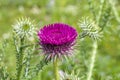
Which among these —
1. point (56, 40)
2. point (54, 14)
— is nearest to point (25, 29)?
point (56, 40)

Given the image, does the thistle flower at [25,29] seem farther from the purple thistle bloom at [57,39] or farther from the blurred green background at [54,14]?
the blurred green background at [54,14]

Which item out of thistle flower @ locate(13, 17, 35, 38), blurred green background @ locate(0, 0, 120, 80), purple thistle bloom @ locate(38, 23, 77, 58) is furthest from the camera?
blurred green background @ locate(0, 0, 120, 80)

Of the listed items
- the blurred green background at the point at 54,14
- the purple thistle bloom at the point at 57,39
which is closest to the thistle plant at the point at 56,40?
the purple thistle bloom at the point at 57,39

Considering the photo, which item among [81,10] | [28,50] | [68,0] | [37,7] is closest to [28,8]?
[37,7]

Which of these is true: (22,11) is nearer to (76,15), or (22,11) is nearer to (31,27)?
(76,15)

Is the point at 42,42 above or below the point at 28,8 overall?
below

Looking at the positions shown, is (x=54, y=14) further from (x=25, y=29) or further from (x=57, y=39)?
(x=57, y=39)

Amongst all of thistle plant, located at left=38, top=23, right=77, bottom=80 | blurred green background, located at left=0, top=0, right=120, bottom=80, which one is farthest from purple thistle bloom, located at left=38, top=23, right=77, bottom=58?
blurred green background, located at left=0, top=0, right=120, bottom=80

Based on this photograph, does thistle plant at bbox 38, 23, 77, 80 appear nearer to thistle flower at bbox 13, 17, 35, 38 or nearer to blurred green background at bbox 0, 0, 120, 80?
thistle flower at bbox 13, 17, 35, 38
